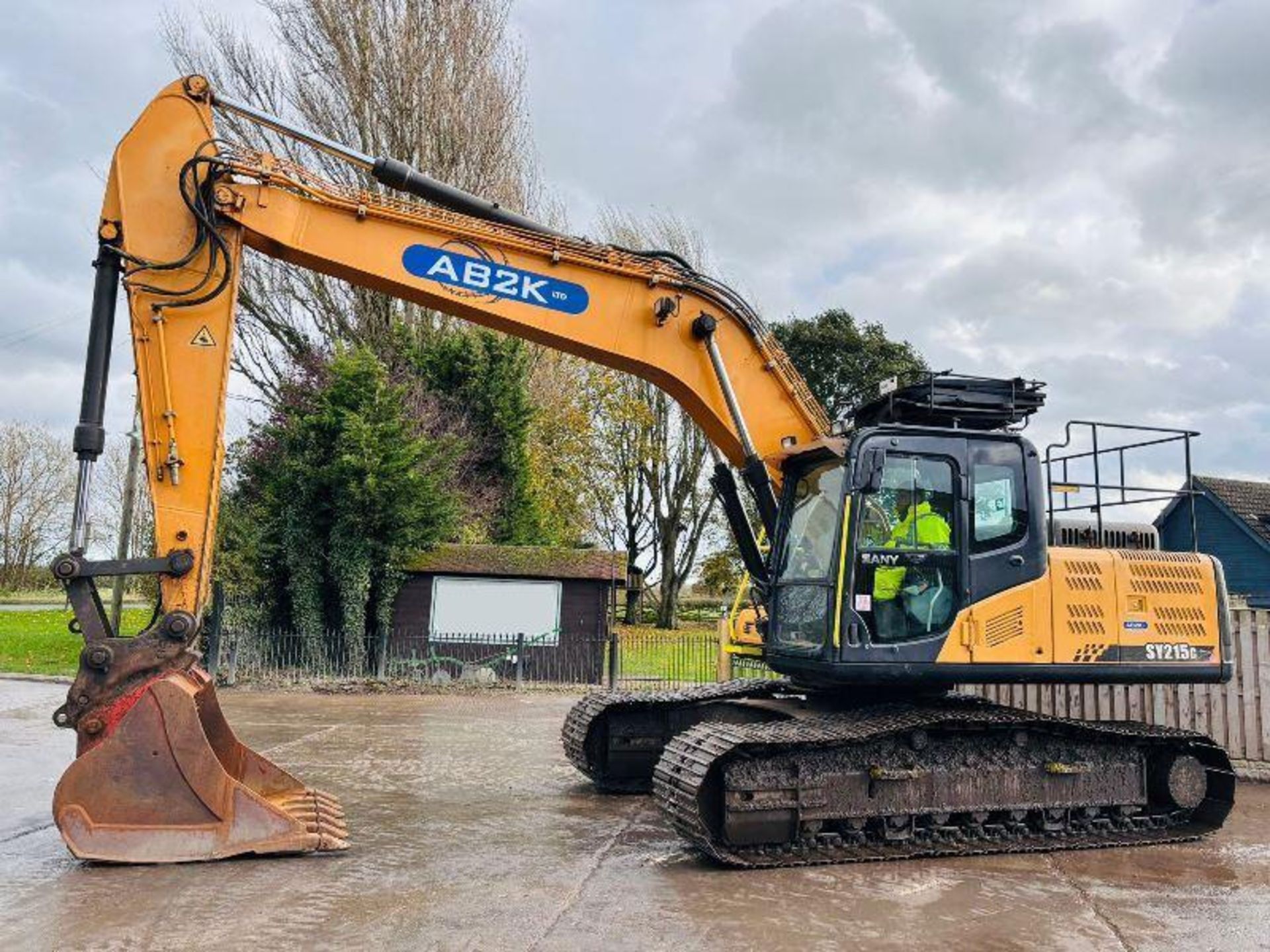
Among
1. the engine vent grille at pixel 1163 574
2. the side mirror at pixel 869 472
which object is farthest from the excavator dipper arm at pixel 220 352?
the engine vent grille at pixel 1163 574

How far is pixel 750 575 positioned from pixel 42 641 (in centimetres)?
2279

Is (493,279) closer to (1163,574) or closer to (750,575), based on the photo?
(750,575)

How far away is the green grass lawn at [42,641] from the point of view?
19688mm

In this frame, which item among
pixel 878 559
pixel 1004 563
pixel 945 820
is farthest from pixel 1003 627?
pixel 945 820

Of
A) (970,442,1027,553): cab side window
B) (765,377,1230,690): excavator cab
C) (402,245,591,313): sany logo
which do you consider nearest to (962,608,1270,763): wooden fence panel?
(765,377,1230,690): excavator cab

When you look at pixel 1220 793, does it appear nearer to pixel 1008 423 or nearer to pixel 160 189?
pixel 1008 423

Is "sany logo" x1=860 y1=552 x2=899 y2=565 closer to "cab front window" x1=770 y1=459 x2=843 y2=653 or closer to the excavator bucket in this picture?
"cab front window" x1=770 y1=459 x2=843 y2=653

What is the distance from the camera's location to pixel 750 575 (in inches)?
297

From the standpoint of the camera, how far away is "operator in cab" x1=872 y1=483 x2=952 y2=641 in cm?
649

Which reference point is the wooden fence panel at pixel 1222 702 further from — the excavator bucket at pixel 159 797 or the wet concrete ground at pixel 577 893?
the excavator bucket at pixel 159 797

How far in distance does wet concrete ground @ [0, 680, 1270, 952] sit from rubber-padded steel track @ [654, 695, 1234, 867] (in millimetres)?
154

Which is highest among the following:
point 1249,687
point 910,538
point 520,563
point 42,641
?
point 520,563

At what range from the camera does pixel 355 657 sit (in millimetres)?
17812

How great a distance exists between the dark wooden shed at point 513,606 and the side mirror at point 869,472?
12495 millimetres
